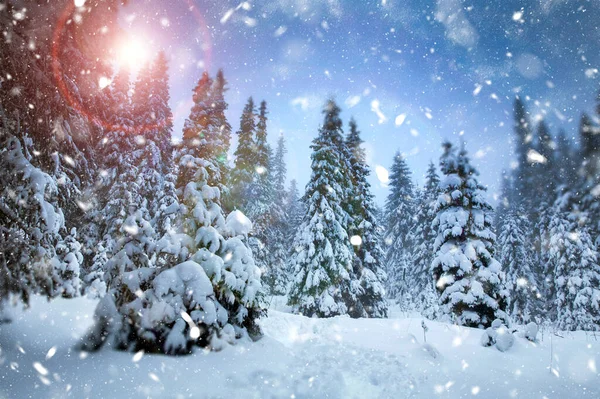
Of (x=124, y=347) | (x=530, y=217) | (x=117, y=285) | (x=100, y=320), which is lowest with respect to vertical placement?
(x=124, y=347)

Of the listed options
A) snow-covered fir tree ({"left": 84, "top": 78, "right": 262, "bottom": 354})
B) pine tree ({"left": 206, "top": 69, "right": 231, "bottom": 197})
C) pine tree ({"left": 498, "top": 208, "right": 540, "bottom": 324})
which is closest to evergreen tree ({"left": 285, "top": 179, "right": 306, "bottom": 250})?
pine tree ({"left": 206, "top": 69, "right": 231, "bottom": 197})

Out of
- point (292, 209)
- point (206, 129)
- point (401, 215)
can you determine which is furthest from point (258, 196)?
point (292, 209)

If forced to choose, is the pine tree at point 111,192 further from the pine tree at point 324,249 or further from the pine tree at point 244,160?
the pine tree at point 324,249

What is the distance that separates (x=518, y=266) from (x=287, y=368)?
3105 centimetres

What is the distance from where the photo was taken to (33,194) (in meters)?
6.21

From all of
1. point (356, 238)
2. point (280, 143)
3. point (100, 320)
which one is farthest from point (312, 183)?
point (280, 143)

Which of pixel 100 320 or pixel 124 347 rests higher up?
pixel 100 320

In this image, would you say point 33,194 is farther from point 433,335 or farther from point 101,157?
point 101,157

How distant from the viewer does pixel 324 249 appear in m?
17.7

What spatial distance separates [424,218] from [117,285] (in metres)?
26.7

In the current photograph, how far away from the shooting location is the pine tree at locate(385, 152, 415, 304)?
3161cm

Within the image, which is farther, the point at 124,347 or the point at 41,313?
the point at 41,313

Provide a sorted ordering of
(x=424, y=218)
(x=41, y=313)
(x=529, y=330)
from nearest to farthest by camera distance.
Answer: (x=41, y=313) → (x=529, y=330) → (x=424, y=218)

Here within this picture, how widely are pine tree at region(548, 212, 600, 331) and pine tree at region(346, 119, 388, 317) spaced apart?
13549 millimetres
